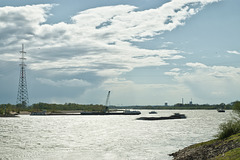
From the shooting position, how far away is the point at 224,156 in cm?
3562

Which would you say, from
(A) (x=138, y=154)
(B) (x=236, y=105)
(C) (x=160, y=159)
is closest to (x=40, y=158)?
(A) (x=138, y=154)

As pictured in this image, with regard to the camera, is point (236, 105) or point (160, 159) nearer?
point (160, 159)

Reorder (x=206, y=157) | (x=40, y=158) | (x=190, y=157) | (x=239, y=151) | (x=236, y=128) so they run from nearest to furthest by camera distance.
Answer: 1. (x=239, y=151)
2. (x=206, y=157)
3. (x=190, y=157)
4. (x=236, y=128)
5. (x=40, y=158)

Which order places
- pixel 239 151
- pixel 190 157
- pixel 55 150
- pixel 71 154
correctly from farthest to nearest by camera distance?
pixel 55 150 < pixel 71 154 < pixel 190 157 < pixel 239 151

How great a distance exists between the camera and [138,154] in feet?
195

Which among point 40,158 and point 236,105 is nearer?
point 40,158

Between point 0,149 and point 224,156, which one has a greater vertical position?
point 224,156

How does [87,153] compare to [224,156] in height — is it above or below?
below

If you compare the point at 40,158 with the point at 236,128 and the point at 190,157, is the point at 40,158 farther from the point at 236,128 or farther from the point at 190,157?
the point at 236,128

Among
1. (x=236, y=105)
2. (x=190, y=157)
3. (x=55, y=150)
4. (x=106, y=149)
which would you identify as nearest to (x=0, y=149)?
(x=55, y=150)

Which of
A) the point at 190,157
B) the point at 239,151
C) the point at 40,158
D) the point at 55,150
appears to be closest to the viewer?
the point at 239,151

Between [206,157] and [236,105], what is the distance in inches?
1330

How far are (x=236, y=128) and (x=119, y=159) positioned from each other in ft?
78.1

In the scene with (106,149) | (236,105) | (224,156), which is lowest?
(106,149)
